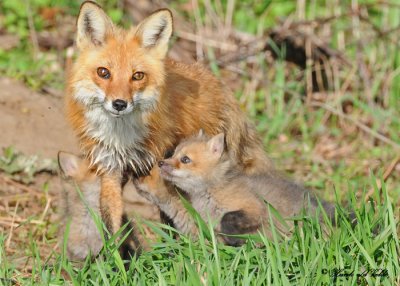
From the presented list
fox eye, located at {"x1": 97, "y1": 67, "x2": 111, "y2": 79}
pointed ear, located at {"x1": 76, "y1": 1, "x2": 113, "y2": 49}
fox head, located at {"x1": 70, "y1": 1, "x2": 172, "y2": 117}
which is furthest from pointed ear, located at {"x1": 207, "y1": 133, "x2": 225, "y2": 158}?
pointed ear, located at {"x1": 76, "y1": 1, "x2": 113, "y2": 49}

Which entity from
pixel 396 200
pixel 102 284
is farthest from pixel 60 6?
pixel 102 284

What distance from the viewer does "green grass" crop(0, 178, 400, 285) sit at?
5.03 m

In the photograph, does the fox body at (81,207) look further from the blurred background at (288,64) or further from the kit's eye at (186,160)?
the blurred background at (288,64)

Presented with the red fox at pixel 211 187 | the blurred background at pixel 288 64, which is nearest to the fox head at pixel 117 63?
the red fox at pixel 211 187

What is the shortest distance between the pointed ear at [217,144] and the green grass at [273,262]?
86 centimetres

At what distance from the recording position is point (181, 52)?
1004cm

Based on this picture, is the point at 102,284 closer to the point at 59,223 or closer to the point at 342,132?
the point at 59,223

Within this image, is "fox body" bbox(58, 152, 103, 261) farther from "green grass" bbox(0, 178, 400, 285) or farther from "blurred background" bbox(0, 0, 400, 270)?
"blurred background" bbox(0, 0, 400, 270)

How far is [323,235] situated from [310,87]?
4245 mm

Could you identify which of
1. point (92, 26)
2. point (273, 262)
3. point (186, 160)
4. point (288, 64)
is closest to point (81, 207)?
point (186, 160)

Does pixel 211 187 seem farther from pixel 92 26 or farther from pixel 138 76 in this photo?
pixel 92 26

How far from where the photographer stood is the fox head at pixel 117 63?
562 centimetres

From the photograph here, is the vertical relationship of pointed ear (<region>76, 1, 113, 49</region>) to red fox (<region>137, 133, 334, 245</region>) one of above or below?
above

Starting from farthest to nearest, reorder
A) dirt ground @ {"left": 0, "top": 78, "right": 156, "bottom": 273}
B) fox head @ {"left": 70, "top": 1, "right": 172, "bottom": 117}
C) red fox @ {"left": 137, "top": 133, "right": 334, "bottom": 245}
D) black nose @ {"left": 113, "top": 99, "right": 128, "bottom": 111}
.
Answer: dirt ground @ {"left": 0, "top": 78, "right": 156, "bottom": 273}, red fox @ {"left": 137, "top": 133, "right": 334, "bottom": 245}, fox head @ {"left": 70, "top": 1, "right": 172, "bottom": 117}, black nose @ {"left": 113, "top": 99, "right": 128, "bottom": 111}
